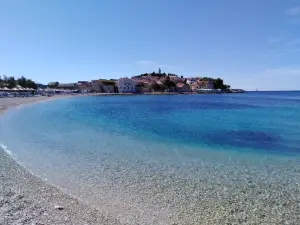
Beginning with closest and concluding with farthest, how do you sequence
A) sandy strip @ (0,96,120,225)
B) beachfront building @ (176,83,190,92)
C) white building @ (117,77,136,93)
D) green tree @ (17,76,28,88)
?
sandy strip @ (0,96,120,225) → green tree @ (17,76,28,88) → white building @ (117,77,136,93) → beachfront building @ (176,83,190,92)

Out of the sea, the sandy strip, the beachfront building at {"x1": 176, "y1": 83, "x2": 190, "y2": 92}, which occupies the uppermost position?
the beachfront building at {"x1": 176, "y1": 83, "x2": 190, "y2": 92}

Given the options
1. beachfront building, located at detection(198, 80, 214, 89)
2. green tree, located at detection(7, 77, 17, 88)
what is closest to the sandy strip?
green tree, located at detection(7, 77, 17, 88)

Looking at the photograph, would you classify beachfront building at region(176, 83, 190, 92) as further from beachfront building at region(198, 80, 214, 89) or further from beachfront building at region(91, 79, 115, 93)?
beachfront building at region(91, 79, 115, 93)

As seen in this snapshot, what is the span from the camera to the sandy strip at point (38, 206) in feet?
20.3

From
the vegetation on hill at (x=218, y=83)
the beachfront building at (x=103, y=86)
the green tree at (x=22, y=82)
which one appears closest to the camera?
the green tree at (x=22, y=82)

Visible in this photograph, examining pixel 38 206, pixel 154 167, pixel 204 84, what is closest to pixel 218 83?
pixel 204 84

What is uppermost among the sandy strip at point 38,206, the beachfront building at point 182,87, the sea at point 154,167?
the beachfront building at point 182,87

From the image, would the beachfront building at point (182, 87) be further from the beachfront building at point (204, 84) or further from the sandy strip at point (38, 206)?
the sandy strip at point (38, 206)

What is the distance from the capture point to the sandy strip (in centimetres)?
620

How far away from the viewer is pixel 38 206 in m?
6.97

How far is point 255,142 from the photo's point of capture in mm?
18594

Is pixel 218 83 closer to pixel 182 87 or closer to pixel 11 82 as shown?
pixel 182 87

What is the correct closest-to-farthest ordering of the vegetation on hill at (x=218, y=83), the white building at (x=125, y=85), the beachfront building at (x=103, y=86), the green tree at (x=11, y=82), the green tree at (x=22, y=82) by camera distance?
1. the green tree at (x=11, y=82)
2. the green tree at (x=22, y=82)
3. the white building at (x=125, y=85)
4. the beachfront building at (x=103, y=86)
5. the vegetation on hill at (x=218, y=83)

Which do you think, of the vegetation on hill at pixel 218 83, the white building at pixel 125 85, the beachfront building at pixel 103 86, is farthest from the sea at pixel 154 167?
the vegetation on hill at pixel 218 83
